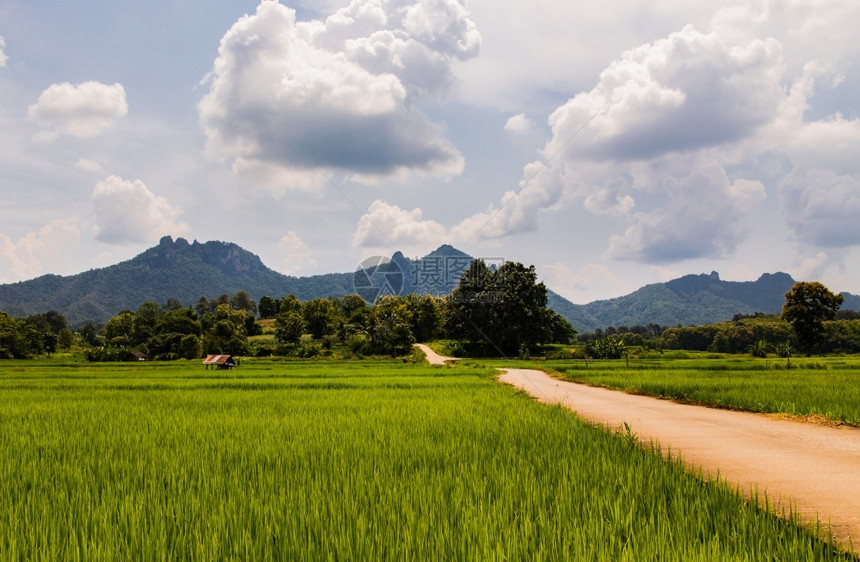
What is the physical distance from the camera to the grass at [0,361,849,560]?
9.52ft

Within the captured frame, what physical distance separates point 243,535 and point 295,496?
0.96 metres

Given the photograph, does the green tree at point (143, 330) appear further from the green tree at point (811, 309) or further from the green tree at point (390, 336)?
the green tree at point (811, 309)

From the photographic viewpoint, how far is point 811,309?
54.5 metres

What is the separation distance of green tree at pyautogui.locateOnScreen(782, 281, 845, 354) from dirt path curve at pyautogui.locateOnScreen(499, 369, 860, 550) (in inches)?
2252

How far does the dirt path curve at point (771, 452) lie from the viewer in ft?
13.8

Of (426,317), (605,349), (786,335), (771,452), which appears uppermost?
(426,317)

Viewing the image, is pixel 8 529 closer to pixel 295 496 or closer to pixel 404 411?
pixel 295 496

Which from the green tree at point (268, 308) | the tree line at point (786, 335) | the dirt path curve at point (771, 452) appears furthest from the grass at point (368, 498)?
the green tree at point (268, 308)

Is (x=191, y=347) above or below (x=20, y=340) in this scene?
below

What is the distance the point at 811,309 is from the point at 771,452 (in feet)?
208

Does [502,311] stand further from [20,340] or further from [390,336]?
[20,340]

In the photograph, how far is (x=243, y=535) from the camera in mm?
3039

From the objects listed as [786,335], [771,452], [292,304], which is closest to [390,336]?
[771,452]

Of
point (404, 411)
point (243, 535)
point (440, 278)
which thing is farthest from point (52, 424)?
point (440, 278)
